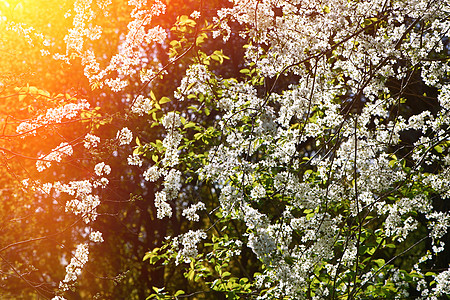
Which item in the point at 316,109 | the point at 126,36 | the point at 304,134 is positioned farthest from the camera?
the point at 316,109

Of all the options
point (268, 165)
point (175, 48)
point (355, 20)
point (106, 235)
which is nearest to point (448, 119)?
point (355, 20)

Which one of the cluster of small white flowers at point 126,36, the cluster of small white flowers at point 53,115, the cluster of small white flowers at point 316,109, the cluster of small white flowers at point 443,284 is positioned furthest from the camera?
the cluster of small white flowers at point 53,115

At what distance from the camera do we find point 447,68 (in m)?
4.23

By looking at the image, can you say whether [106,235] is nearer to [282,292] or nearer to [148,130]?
[148,130]

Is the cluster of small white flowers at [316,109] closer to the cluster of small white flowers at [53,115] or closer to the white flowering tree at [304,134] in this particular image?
the white flowering tree at [304,134]

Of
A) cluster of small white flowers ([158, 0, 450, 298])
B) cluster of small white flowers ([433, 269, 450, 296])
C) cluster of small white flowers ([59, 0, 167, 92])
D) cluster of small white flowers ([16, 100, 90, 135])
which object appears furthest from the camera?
cluster of small white flowers ([16, 100, 90, 135])

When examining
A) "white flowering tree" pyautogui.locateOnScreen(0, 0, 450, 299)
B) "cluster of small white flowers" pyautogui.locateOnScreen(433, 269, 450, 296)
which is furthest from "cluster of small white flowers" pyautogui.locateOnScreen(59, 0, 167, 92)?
"cluster of small white flowers" pyautogui.locateOnScreen(433, 269, 450, 296)

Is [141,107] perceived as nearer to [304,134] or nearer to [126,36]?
[126,36]

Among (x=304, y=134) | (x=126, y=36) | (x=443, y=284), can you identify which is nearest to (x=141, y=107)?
(x=126, y=36)

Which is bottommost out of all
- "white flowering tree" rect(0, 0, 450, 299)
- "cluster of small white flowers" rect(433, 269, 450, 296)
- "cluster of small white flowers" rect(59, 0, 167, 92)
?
"cluster of small white flowers" rect(433, 269, 450, 296)

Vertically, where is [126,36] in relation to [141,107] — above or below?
above

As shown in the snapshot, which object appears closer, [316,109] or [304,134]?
[304,134]

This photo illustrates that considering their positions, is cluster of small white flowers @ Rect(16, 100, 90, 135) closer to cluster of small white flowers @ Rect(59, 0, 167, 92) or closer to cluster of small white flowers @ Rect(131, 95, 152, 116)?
cluster of small white flowers @ Rect(59, 0, 167, 92)

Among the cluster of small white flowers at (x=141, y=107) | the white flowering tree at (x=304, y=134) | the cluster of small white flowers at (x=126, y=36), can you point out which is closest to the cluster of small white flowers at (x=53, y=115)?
the white flowering tree at (x=304, y=134)
